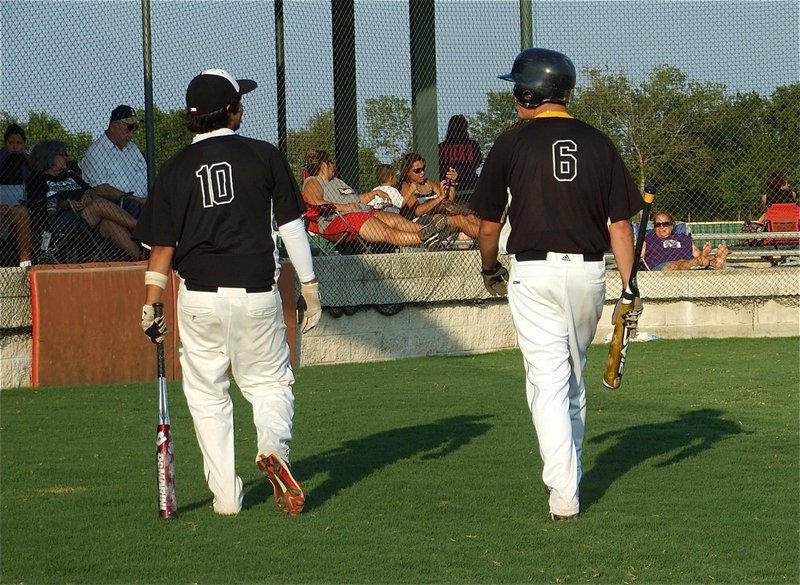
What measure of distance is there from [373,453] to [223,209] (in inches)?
90.6

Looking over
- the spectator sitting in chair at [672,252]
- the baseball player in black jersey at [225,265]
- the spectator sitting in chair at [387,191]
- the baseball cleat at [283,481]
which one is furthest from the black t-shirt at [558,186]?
the spectator sitting in chair at [672,252]

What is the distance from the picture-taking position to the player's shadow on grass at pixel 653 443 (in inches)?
263

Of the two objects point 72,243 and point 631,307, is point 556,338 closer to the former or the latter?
point 631,307

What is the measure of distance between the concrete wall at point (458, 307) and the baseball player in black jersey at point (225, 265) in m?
5.88

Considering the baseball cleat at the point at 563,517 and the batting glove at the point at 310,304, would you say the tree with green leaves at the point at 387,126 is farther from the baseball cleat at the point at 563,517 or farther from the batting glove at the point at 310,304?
the baseball cleat at the point at 563,517

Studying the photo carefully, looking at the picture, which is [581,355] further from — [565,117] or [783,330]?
[783,330]

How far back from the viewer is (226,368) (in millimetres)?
5988

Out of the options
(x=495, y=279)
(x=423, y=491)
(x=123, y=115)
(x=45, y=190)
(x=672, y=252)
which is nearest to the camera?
(x=495, y=279)

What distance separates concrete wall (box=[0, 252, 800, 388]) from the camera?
1199cm

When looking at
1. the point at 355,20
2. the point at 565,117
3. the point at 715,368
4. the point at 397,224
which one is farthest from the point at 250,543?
the point at 355,20

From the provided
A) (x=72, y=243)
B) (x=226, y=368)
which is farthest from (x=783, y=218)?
(x=226, y=368)

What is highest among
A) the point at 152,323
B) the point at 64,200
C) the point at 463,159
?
the point at 463,159

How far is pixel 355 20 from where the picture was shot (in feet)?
41.6

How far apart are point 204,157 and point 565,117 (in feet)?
5.40
